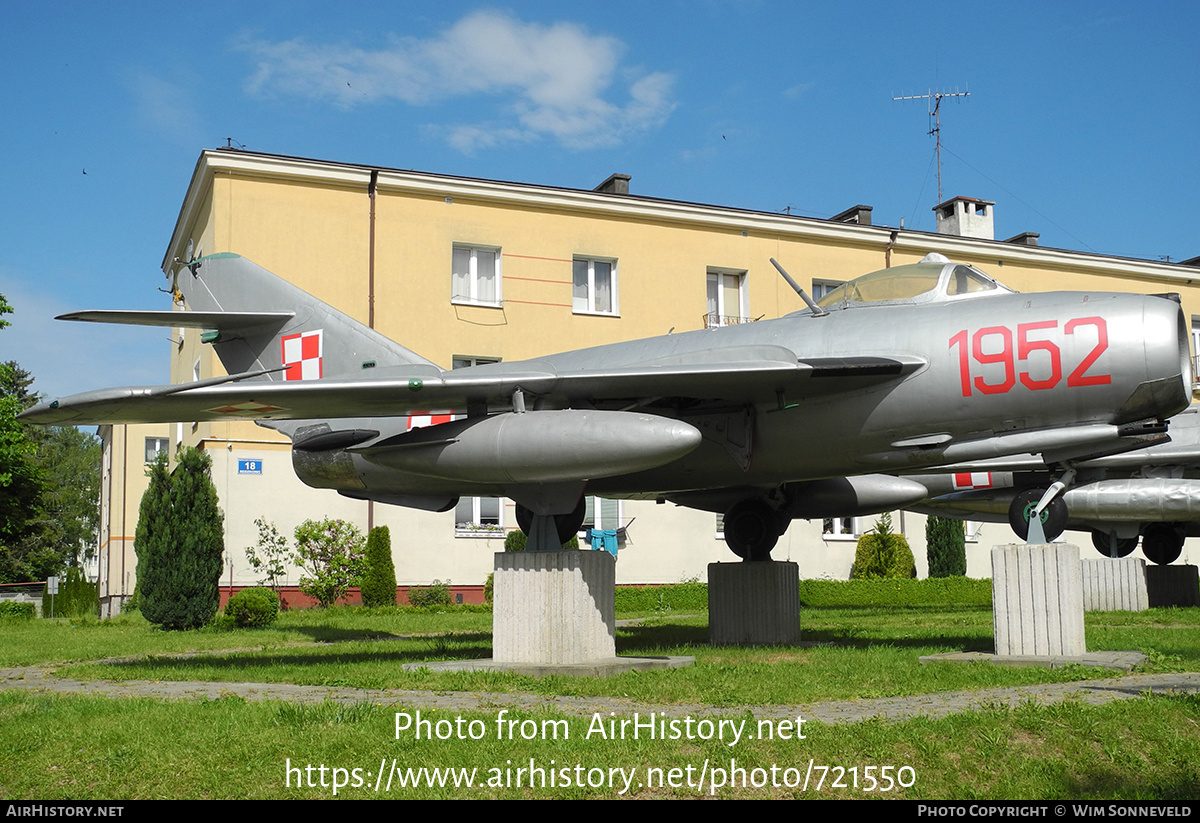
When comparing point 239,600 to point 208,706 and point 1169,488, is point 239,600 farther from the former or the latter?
point 1169,488

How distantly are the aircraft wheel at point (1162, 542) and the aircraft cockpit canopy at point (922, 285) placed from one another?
1206 cm

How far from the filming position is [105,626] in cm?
2028

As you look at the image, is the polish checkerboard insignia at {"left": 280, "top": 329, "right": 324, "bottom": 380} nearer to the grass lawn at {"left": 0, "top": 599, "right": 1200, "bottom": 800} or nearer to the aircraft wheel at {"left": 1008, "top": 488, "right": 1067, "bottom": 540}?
the grass lawn at {"left": 0, "top": 599, "right": 1200, "bottom": 800}

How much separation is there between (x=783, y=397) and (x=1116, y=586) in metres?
11.4

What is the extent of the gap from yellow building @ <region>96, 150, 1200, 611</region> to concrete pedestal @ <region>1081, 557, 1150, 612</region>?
1007 cm

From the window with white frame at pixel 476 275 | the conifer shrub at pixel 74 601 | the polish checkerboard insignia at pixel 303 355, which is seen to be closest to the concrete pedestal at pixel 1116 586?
the polish checkerboard insignia at pixel 303 355

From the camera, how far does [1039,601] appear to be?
9750 mm

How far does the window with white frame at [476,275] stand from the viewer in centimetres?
2630

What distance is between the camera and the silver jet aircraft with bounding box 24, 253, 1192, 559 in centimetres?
915

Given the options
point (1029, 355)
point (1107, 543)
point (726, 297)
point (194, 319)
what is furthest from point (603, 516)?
point (1029, 355)

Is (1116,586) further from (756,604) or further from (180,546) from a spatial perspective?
(180,546)

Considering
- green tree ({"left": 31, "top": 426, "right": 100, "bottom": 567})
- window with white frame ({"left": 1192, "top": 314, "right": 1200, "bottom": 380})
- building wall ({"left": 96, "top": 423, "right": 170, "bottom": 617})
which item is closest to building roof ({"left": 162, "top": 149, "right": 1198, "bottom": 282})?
window with white frame ({"left": 1192, "top": 314, "right": 1200, "bottom": 380})
